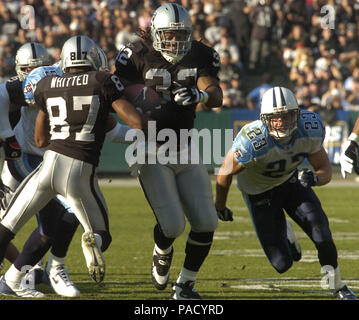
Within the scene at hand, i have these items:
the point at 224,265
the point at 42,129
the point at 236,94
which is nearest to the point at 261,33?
the point at 236,94

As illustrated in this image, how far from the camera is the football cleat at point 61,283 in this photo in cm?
559

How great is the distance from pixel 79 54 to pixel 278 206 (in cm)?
176

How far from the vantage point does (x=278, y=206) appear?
586cm

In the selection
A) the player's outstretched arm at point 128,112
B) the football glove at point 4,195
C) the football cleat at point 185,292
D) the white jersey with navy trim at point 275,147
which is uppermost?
the player's outstretched arm at point 128,112

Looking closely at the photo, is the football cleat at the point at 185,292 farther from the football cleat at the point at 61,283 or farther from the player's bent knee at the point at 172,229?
the football cleat at the point at 61,283

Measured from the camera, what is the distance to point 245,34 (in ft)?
55.3

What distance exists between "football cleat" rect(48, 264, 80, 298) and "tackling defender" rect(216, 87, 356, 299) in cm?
110

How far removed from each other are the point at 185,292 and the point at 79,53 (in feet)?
5.34

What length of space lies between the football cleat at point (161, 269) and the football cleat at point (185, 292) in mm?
169

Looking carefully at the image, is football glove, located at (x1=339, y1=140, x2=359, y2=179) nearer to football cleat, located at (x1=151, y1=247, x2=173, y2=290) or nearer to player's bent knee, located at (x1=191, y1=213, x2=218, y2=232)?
player's bent knee, located at (x1=191, y1=213, x2=218, y2=232)

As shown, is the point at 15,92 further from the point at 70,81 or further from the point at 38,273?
the point at 38,273

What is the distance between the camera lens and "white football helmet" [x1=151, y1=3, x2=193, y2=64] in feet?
17.5

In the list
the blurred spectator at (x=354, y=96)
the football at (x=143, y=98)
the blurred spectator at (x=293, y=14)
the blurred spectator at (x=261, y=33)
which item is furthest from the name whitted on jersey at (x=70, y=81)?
the blurred spectator at (x=293, y=14)
